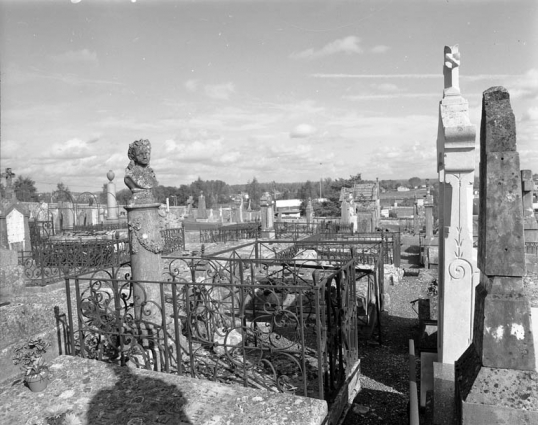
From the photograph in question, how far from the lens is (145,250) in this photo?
5.32 m

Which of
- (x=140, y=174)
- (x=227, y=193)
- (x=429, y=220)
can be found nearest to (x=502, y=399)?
(x=140, y=174)

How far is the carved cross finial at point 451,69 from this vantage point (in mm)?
4750

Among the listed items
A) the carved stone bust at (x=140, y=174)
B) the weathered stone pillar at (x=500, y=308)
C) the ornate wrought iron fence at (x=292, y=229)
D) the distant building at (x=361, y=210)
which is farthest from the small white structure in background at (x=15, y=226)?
the weathered stone pillar at (x=500, y=308)

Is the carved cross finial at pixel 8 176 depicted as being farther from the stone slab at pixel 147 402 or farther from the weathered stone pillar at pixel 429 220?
the weathered stone pillar at pixel 429 220

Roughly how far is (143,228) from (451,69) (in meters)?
4.26

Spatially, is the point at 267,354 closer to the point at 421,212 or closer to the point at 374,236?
the point at 374,236

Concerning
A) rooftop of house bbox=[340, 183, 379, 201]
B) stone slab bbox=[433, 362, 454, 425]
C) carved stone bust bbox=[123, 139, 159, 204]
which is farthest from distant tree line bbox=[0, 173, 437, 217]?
stone slab bbox=[433, 362, 454, 425]

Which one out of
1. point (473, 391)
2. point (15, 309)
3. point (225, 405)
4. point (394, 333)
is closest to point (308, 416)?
point (225, 405)

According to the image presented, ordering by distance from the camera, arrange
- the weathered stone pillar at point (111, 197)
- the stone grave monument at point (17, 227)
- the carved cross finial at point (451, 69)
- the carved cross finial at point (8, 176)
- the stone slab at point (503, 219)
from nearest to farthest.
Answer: the stone slab at point (503, 219) → the carved cross finial at point (451, 69) → the stone grave monument at point (17, 227) → the carved cross finial at point (8, 176) → the weathered stone pillar at point (111, 197)

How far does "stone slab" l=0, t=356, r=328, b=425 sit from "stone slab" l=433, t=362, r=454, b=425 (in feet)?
2.83

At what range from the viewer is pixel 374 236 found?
1730 cm

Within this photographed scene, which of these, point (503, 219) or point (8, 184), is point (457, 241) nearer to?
point (503, 219)

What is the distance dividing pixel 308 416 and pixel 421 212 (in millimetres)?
26870

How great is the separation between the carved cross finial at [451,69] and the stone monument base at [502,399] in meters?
3.52
